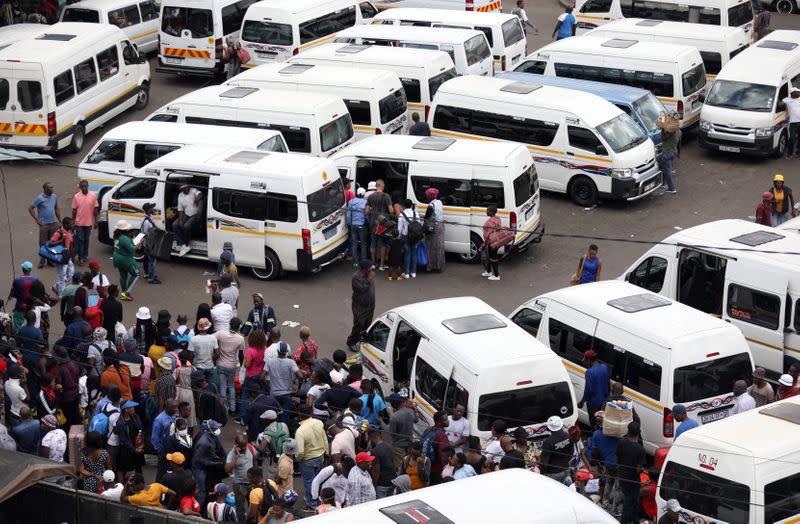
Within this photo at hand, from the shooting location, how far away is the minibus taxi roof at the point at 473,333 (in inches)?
551

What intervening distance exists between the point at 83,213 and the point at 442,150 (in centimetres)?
611

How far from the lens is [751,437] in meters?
12.2

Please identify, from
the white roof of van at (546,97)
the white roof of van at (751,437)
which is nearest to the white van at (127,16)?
the white roof of van at (546,97)

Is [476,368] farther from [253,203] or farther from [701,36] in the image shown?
[701,36]

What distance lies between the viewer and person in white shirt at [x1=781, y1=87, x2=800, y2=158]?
25297mm

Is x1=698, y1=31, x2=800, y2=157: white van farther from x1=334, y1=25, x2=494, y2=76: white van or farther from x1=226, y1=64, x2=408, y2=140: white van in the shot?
x1=226, y1=64, x2=408, y2=140: white van

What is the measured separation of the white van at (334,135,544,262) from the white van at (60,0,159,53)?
11083 mm

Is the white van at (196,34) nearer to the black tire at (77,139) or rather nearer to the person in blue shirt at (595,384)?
the black tire at (77,139)

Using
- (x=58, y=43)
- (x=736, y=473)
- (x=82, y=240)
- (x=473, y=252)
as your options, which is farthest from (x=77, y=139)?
(x=736, y=473)

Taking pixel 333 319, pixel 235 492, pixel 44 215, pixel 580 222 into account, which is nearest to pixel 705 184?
pixel 580 222

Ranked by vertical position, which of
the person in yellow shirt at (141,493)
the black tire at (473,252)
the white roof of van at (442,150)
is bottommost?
the black tire at (473,252)

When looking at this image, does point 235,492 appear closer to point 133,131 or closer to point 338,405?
point 338,405

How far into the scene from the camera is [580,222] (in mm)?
22922

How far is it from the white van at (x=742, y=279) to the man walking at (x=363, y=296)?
3.68 metres
